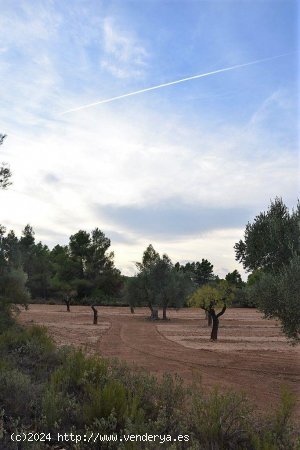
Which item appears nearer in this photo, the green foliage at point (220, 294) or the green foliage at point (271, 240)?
the green foliage at point (271, 240)

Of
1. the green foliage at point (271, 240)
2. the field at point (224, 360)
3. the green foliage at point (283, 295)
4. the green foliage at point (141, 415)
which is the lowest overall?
the field at point (224, 360)

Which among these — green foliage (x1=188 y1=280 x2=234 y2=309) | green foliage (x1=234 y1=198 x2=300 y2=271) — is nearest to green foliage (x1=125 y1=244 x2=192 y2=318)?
green foliage (x1=188 y1=280 x2=234 y2=309)

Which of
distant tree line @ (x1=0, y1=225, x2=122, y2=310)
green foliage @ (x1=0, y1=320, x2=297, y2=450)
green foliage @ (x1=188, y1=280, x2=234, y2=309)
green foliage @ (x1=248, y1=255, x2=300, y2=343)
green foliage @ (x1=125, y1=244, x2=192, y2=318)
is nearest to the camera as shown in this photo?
green foliage @ (x1=0, y1=320, x2=297, y2=450)

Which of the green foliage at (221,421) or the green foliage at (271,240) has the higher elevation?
the green foliage at (271,240)

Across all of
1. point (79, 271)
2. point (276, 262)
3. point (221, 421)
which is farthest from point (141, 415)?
point (79, 271)

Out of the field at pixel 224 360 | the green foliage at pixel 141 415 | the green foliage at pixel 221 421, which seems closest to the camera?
the green foliage at pixel 141 415

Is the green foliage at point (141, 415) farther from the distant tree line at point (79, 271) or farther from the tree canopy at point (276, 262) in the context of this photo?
the distant tree line at point (79, 271)

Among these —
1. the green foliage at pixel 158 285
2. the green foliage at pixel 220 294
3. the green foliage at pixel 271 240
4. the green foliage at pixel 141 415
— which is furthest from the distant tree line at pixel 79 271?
the green foliage at pixel 141 415

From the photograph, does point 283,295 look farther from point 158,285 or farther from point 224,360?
point 158,285

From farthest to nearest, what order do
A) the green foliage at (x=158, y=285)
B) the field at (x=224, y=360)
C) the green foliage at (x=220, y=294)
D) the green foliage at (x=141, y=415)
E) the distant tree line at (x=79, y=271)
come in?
the distant tree line at (x=79, y=271), the green foliage at (x=158, y=285), the green foliage at (x=220, y=294), the field at (x=224, y=360), the green foliage at (x=141, y=415)

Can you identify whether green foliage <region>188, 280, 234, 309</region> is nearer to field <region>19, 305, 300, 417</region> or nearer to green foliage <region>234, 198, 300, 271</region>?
field <region>19, 305, 300, 417</region>


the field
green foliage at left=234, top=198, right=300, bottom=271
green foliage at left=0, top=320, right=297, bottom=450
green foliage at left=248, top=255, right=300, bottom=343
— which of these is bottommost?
the field

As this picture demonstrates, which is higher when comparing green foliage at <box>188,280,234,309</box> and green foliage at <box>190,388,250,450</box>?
green foliage at <box>188,280,234,309</box>

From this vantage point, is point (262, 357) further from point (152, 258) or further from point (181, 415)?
point (152, 258)
